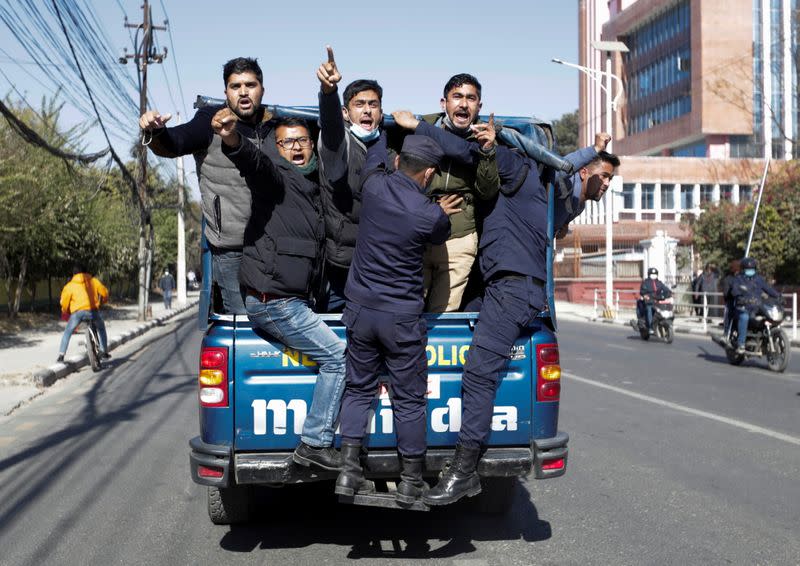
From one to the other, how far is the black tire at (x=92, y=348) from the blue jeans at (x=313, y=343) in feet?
36.5

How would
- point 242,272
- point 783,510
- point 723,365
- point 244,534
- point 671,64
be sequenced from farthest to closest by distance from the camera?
point 671,64
point 723,365
point 783,510
point 244,534
point 242,272

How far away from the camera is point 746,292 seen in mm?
14164

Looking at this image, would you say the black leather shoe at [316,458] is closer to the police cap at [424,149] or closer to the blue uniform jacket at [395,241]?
the blue uniform jacket at [395,241]

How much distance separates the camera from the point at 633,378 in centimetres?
1309

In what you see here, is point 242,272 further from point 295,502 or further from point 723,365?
point 723,365

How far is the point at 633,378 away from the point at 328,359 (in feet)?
30.4

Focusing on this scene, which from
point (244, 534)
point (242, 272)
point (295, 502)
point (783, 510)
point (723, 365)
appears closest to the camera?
point (242, 272)

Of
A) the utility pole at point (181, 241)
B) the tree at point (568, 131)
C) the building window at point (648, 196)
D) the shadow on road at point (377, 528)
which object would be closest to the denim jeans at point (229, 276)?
the shadow on road at point (377, 528)

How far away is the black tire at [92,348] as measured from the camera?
49.0 feet

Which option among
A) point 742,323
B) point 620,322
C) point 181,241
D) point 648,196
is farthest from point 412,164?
point 648,196

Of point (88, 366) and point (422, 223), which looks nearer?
point (422, 223)

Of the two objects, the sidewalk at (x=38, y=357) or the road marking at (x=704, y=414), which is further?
the sidewalk at (x=38, y=357)

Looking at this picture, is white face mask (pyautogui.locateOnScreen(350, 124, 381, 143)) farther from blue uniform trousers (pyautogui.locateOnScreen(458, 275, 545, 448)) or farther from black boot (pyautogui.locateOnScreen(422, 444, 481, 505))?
black boot (pyautogui.locateOnScreen(422, 444, 481, 505))

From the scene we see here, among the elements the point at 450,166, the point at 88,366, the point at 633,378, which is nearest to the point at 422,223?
the point at 450,166
